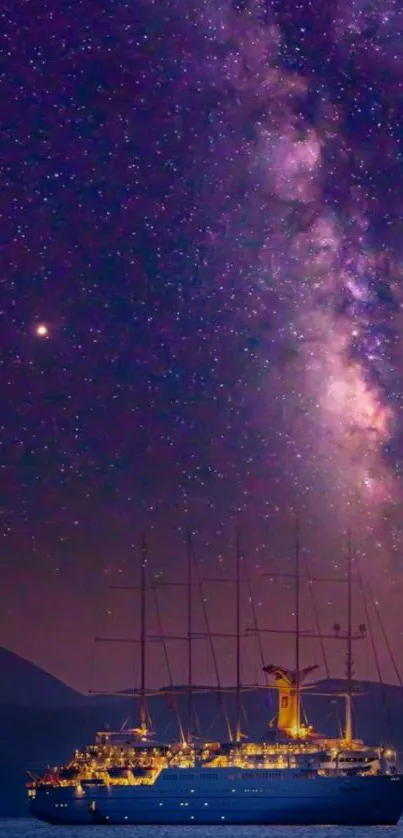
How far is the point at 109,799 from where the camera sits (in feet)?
616

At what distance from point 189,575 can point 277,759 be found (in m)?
19.7

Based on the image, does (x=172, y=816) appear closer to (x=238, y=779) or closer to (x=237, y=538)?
(x=238, y=779)

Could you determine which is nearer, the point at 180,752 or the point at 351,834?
the point at 351,834

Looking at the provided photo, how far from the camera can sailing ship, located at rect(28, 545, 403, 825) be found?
179m

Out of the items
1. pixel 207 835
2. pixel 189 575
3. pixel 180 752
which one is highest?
pixel 189 575

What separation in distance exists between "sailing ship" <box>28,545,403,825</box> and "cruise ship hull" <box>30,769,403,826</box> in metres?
0.09

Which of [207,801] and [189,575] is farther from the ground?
[189,575]

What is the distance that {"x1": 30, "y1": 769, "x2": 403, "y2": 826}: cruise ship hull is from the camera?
177875 mm

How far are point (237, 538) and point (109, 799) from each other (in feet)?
94.3

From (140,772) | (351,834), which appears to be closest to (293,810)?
(351,834)

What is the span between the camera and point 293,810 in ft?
582

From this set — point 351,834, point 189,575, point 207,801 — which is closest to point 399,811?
point 351,834

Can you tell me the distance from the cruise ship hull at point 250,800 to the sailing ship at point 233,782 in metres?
0.09

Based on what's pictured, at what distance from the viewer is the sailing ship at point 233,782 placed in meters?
179
